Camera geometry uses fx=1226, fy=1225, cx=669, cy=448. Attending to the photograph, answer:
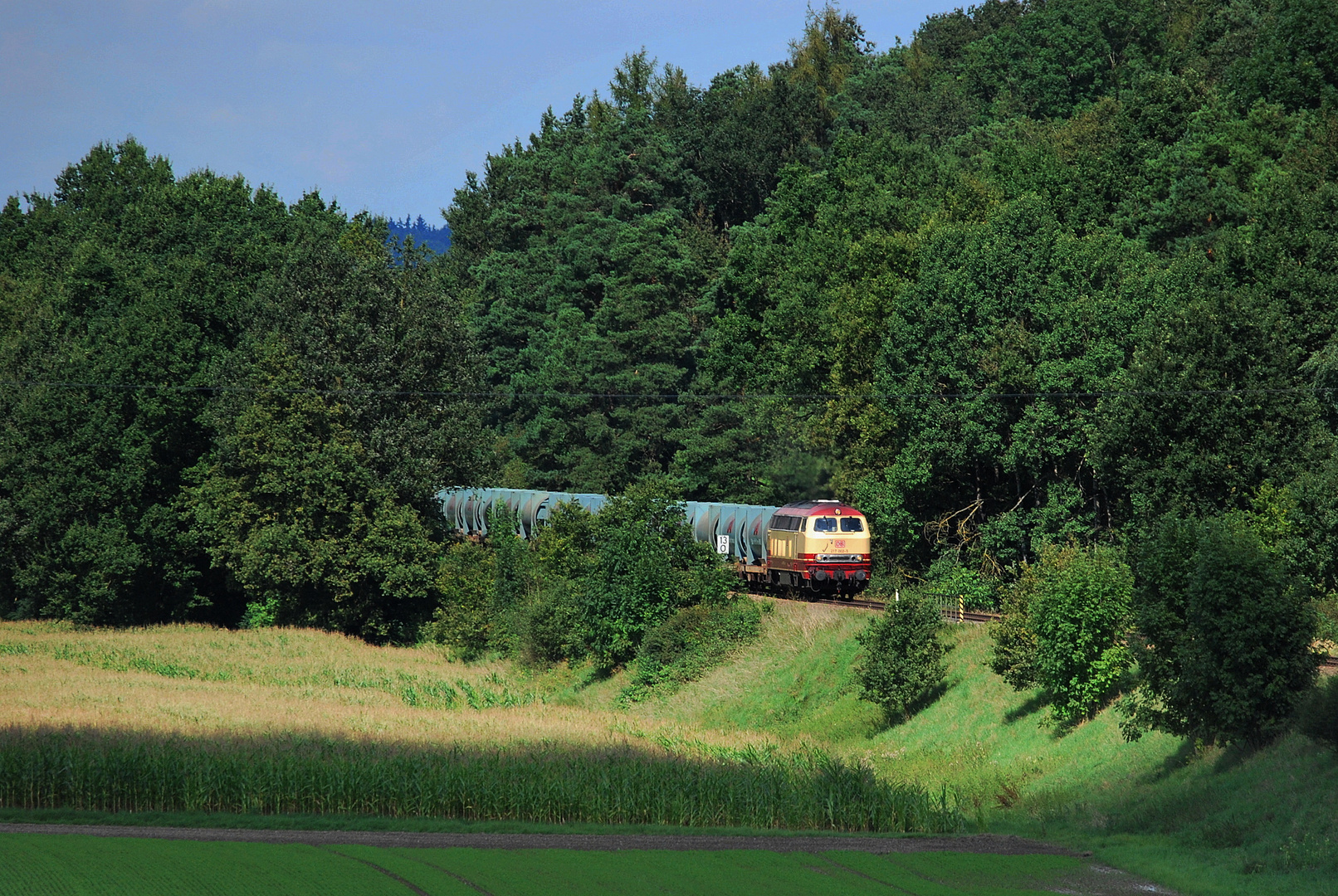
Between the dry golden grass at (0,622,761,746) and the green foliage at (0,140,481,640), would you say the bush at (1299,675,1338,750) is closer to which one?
the dry golden grass at (0,622,761,746)

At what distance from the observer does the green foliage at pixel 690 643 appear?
47.8 meters

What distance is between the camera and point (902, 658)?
37156mm

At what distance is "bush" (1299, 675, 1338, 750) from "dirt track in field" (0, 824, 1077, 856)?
557 cm

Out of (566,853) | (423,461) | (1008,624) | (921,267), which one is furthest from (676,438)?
(566,853)

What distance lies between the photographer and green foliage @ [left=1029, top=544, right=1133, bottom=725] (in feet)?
102

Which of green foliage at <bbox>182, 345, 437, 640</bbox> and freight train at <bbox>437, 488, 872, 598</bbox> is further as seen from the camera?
green foliage at <bbox>182, 345, 437, 640</bbox>

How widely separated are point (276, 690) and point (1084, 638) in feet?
98.3

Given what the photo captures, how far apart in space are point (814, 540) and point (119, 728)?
1008 inches

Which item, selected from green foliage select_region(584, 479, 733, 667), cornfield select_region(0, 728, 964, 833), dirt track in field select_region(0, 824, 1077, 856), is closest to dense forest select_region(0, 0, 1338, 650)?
green foliage select_region(584, 479, 733, 667)

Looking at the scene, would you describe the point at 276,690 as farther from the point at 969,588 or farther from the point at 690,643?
the point at 969,588

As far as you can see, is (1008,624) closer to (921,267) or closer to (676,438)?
(921,267)

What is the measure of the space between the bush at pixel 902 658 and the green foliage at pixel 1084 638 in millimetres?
5380

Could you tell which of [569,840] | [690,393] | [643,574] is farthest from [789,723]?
[690,393]

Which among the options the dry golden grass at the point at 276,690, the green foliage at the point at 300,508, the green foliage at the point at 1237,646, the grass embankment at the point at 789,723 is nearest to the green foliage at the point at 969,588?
the grass embankment at the point at 789,723
